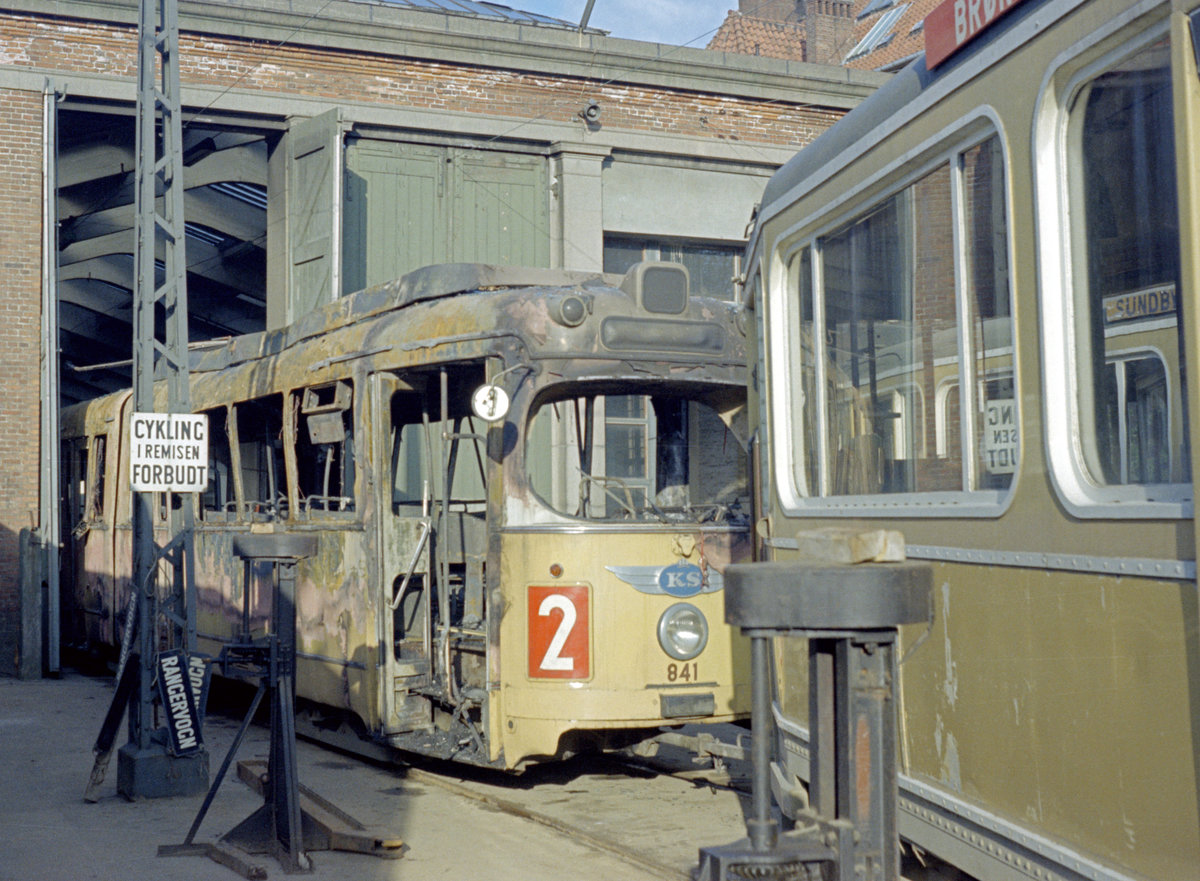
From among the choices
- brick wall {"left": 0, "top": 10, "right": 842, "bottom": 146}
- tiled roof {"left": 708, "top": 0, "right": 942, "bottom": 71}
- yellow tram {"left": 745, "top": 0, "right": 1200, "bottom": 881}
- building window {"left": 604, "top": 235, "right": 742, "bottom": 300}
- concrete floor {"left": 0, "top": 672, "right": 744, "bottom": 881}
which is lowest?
concrete floor {"left": 0, "top": 672, "right": 744, "bottom": 881}

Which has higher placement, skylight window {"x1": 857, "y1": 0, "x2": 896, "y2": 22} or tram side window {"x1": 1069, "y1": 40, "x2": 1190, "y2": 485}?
skylight window {"x1": 857, "y1": 0, "x2": 896, "y2": 22}

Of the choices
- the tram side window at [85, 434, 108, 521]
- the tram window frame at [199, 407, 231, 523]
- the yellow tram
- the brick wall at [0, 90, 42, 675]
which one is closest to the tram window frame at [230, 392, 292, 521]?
the tram window frame at [199, 407, 231, 523]

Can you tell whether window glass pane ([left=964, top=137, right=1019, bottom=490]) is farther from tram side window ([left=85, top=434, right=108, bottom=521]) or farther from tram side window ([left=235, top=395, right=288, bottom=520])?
tram side window ([left=85, top=434, right=108, bottom=521])

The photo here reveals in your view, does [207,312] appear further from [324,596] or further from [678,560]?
[678,560]

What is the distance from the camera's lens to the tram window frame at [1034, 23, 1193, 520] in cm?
289

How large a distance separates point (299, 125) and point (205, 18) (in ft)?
5.39

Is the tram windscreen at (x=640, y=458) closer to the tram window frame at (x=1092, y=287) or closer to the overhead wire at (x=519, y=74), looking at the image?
the tram window frame at (x=1092, y=287)

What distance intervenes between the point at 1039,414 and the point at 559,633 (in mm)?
4210

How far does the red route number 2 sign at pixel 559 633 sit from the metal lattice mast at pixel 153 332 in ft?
8.51

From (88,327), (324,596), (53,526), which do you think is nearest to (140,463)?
(324,596)

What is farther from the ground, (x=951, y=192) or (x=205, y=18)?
(x=205, y=18)

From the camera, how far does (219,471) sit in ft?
35.5

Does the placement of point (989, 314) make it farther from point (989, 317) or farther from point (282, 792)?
point (282, 792)

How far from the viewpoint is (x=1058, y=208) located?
3314mm
